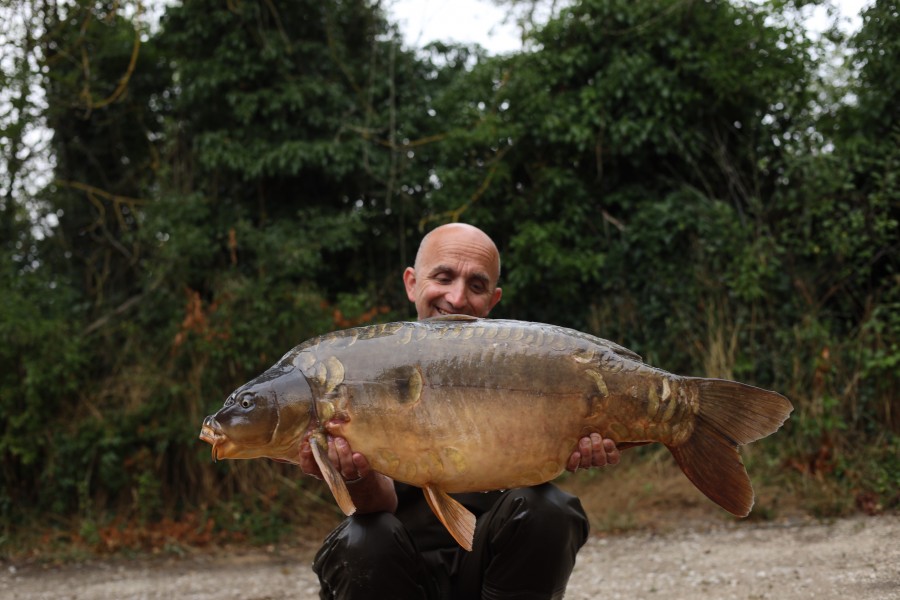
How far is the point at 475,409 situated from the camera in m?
2.40

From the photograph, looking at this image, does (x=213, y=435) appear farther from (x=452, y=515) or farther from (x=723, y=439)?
(x=723, y=439)

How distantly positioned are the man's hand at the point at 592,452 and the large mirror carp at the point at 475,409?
0.06 feet

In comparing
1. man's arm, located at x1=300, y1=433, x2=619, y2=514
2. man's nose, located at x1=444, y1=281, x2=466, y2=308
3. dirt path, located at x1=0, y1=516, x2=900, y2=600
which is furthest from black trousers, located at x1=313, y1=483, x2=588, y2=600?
dirt path, located at x1=0, y1=516, x2=900, y2=600

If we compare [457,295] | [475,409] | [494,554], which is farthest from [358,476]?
[457,295]

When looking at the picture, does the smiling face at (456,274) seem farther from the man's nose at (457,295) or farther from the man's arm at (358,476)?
the man's arm at (358,476)

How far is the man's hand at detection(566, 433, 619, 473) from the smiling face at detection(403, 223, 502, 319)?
2.78 feet

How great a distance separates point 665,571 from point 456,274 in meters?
3.39

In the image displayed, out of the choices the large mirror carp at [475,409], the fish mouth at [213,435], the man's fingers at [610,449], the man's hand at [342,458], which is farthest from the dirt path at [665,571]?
the fish mouth at [213,435]

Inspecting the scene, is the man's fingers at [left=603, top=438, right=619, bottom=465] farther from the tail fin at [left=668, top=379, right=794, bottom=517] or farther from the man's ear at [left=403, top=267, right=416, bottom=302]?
the man's ear at [left=403, top=267, right=416, bottom=302]

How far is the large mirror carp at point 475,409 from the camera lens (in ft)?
7.80

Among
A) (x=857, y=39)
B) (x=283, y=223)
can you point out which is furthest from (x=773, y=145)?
(x=283, y=223)

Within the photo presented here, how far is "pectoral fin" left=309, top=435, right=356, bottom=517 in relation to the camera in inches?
91.4

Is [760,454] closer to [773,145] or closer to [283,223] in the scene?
[773,145]

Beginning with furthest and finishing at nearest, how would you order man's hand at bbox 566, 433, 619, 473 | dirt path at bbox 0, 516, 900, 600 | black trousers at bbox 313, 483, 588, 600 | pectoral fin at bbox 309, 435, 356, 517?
dirt path at bbox 0, 516, 900, 600 → black trousers at bbox 313, 483, 588, 600 → man's hand at bbox 566, 433, 619, 473 → pectoral fin at bbox 309, 435, 356, 517
